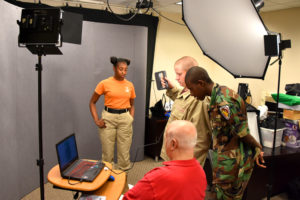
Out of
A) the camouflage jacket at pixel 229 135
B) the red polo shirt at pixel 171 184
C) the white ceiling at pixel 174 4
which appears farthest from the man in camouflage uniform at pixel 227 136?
the white ceiling at pixel 174 4

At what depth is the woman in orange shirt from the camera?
285cm

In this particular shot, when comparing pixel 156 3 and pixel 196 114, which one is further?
pixel 156 3

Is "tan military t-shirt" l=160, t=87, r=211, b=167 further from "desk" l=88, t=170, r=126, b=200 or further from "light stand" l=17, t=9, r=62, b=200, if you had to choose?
"light stand" l=17, t=9, r=62, b=200

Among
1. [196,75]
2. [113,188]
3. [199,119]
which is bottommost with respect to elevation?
[113,188]

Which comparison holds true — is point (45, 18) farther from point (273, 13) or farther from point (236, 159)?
point (273, 13)

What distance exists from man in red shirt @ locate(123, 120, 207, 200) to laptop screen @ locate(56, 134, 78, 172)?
741mm

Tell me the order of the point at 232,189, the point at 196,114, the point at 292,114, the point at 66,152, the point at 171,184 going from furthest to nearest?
1. the point at 292,114
2. the point at 196,114
3. the point at 66,152
4. the point at 232,189
5. the point at 171,184

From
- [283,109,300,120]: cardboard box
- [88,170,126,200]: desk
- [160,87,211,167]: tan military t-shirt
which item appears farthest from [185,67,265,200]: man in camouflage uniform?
[283,109,300,120]: cardboard box

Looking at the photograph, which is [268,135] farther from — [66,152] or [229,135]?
[66,152]

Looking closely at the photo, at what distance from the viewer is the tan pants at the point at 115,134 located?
2.88 metres

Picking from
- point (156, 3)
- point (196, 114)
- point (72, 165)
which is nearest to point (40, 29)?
point (72, 165)

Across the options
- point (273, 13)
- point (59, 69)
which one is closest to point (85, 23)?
point (59, 69)

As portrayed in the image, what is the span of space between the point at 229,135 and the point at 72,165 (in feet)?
3.72

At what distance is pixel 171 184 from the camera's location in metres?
1.08
